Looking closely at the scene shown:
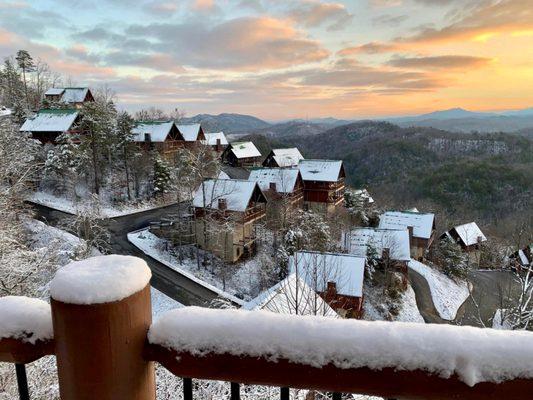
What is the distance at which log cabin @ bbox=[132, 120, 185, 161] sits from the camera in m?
34.8

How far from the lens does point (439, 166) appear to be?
258 ft

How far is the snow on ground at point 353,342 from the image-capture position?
1.16 m

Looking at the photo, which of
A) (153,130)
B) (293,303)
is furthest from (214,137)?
(293,303)

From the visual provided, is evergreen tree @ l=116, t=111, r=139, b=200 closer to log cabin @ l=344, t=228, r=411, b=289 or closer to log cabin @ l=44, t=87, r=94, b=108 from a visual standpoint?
log cabin @ l=44, t=87, r=94, b=108

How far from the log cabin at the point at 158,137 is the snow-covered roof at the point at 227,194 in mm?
11372

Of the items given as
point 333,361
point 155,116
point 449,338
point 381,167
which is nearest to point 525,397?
point 449,338

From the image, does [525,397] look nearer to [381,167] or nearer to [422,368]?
[422,368]

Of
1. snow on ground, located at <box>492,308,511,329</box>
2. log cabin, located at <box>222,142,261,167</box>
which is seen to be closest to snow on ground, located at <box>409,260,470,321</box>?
snow on ground, located at <box>492,308,511,329</box>

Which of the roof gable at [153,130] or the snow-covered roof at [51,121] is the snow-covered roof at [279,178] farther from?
the snow-covered roof at [51,121]

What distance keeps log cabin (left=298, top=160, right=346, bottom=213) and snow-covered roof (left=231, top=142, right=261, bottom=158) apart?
12360 mm

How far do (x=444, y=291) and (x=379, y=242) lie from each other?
734 centimetres

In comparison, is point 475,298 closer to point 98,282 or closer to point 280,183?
point 280,183

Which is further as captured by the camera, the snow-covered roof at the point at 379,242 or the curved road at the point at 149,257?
the snow-covered roof at the point at 379,242

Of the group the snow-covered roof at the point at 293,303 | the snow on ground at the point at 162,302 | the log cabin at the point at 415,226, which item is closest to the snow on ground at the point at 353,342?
the snow-covered roof at the point at 293,303
